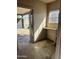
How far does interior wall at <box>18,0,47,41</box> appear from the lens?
23.9 feet

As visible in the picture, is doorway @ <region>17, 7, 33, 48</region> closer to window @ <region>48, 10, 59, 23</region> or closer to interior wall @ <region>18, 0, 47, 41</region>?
interior wall @ <region>18, 0, 47, 41</region>

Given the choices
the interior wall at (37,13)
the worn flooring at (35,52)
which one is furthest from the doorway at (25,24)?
the worn flooring at (35,52)

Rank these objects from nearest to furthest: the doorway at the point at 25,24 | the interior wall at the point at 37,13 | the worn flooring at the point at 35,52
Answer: the worn flooring at the point at 35,52, the interior wall at the point at 37,13, the doorway at the point at 25,24

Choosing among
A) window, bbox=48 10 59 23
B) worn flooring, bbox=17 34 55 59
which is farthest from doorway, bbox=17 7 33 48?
worn flooring, bbox=17 34 55 59

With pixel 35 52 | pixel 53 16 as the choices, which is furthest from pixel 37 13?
pixel 35 52

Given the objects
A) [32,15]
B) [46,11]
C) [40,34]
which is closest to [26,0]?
[32,15]

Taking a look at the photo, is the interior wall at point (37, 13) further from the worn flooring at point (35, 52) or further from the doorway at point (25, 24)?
the worn flooring at point (35, 52)

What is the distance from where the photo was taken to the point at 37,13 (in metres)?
7.63

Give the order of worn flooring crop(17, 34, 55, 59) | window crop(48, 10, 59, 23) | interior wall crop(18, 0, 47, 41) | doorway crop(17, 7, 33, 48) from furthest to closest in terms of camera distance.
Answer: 1. doorway crop(17, 7, 33, 48)
2. interior wall crop(18, 0, 47, 41)
3. window crop(48, 10, 59, 23)
4. worn flooring crop(17, 34, 55, 59)

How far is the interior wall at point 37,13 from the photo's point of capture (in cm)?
728

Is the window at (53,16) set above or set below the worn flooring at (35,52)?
above
